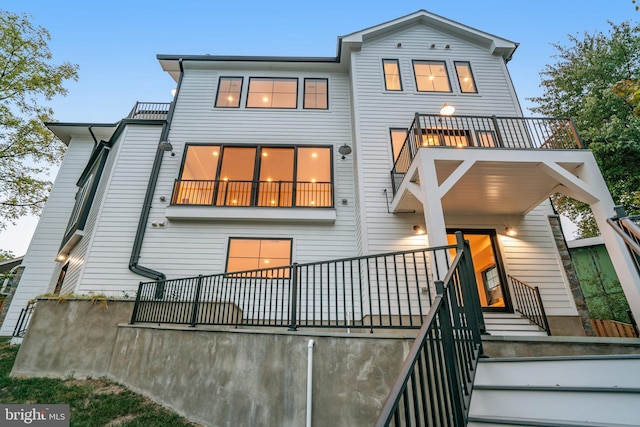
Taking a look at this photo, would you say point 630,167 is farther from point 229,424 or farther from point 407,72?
point 229,424

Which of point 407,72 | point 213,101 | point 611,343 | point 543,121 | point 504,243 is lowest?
point 611,343

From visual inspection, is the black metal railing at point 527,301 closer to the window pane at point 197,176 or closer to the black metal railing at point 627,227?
the black metal railing at point 627,227

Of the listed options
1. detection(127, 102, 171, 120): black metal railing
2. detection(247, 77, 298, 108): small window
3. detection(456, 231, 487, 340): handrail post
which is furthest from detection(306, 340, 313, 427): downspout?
detection(127, 102, 171, 120): black metal railing

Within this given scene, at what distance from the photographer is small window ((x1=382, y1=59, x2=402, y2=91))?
9.46 meters

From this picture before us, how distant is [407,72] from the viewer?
31.8 ft

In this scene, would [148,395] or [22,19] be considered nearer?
[148,395]

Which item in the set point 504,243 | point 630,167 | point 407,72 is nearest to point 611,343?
point 504,243

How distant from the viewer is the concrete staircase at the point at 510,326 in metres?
5.73

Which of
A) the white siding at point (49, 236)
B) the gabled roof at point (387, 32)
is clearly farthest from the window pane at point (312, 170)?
the white siding at point (49, 236)

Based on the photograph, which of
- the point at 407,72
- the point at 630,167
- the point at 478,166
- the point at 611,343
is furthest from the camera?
the point at 630,167

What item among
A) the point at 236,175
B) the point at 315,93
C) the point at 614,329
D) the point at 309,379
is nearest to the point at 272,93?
the point at 315,93

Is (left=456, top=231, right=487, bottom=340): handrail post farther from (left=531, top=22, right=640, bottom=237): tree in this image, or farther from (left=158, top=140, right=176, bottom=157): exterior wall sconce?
(left=531, top=22, right=640, bottom=237): tree

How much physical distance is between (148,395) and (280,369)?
7.96 feet

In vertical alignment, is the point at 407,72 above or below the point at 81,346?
above
